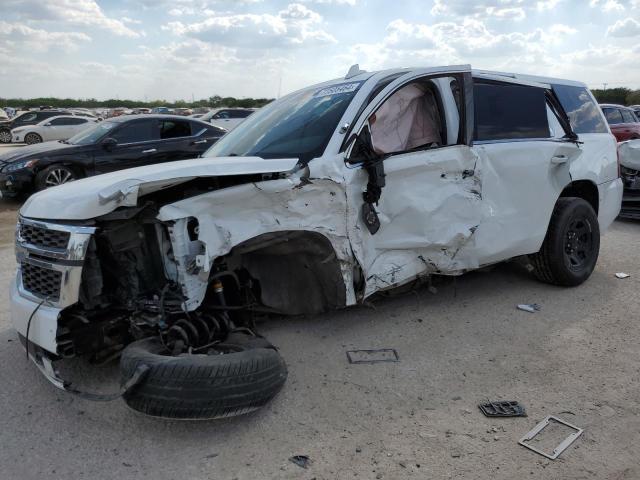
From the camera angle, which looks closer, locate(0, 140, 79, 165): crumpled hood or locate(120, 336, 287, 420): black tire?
locate(120, 336, 287, 420): black tire

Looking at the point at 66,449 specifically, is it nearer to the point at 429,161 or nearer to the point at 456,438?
the point at 456,438

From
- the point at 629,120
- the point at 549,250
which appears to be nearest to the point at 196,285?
the point at 549,250

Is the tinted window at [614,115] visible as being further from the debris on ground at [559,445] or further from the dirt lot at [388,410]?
the debris on ground at [559,445]

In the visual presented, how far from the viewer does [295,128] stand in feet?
13.4

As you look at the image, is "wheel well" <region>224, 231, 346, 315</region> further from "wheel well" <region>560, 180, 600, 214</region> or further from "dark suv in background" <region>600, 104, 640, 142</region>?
"dark suv in background" <region>600, 104, 640, 142</region>

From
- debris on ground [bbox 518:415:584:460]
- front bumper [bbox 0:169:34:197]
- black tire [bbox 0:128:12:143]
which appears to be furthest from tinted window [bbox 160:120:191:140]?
black tire [bbox 0:128:12:143]

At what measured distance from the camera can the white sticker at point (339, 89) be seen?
4.14 metres

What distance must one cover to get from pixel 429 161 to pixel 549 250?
5.90 ft

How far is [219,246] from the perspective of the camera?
3.13 meters

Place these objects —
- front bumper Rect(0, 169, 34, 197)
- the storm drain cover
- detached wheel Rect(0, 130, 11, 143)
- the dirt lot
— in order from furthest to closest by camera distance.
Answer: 1. detached wheel Rect(0, 130, 11, 143)
2. front bumper Rect(0, 169, 34, 197)
3. the storm drain cover
4. the dirt lot

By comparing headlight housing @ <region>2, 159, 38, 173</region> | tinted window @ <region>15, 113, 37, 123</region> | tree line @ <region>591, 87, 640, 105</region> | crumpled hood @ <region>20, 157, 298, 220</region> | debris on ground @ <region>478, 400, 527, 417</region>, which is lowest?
debris on ground @ <region>478, 400, 527, 417</region>

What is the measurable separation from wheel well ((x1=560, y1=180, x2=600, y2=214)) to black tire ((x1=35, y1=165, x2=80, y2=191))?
821 centimetres

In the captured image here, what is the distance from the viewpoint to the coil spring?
322 cm

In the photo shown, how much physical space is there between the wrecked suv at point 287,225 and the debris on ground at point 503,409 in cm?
109
